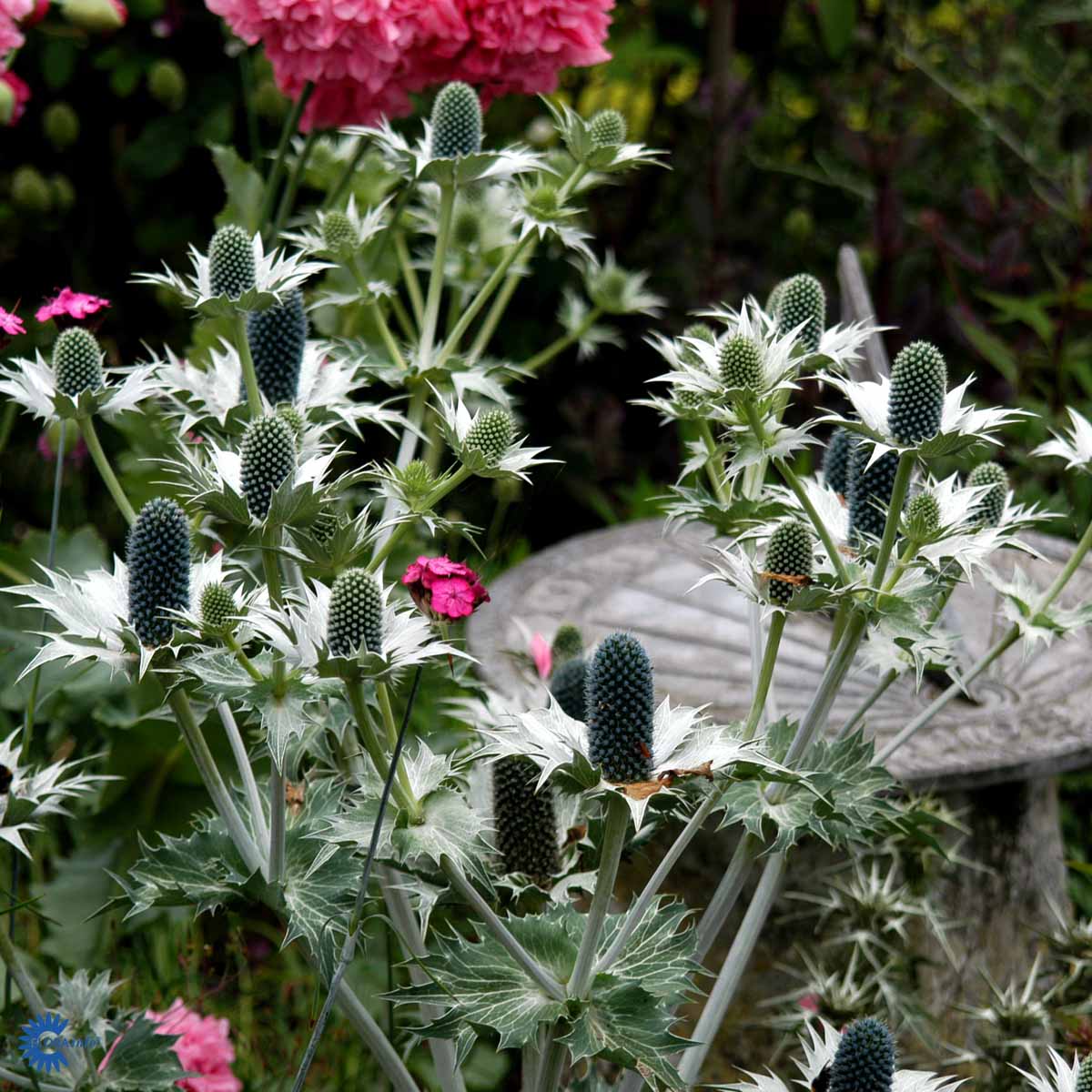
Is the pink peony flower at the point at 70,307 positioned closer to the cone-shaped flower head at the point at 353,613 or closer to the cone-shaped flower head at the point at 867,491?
the cone-shaped flower head at the point at 353,613

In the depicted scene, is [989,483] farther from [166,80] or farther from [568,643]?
[166,80]

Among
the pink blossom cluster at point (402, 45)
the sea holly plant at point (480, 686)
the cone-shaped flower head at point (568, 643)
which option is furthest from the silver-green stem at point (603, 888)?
the pink blossom cluster at point (402, 45)

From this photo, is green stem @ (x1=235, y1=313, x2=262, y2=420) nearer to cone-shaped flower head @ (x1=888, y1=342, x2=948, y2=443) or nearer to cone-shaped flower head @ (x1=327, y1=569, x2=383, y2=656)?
cone-shaped flower head @ (x1=327, y1=569, x2=383, y2=656)

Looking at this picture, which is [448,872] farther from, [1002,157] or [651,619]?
[1002,157]

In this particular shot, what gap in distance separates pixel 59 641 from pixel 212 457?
19 cm

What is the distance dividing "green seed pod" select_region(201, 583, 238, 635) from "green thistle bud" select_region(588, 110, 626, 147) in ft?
2.33

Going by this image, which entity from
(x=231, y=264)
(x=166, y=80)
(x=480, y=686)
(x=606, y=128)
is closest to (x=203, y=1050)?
(x=480, y=686)

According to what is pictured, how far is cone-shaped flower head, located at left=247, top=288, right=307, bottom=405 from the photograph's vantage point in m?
1.44

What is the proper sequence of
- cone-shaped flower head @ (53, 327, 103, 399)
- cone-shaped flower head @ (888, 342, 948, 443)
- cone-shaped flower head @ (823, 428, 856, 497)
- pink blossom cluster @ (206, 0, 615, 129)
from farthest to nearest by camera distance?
1. pink blossom cluster @ (206, 0, 615, 129)
2. cone-shaped flower head @ (823, 428, 856, 497)
3. cone-shaped flower head @ (53, 327, 103, 399)
4. cone-shaped flower head @ (888, 342, 948, 443)

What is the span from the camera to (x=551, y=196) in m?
1.58

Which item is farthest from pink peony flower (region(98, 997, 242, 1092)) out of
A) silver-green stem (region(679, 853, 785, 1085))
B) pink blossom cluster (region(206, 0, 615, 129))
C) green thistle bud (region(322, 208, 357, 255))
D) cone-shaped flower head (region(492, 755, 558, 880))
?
pink blossom cluster (region(206, 0, 615, 129))

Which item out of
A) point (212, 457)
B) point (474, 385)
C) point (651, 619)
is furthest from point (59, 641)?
point (651, 619)

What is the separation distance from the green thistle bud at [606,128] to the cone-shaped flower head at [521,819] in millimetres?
694

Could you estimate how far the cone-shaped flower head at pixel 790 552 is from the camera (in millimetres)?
1223
